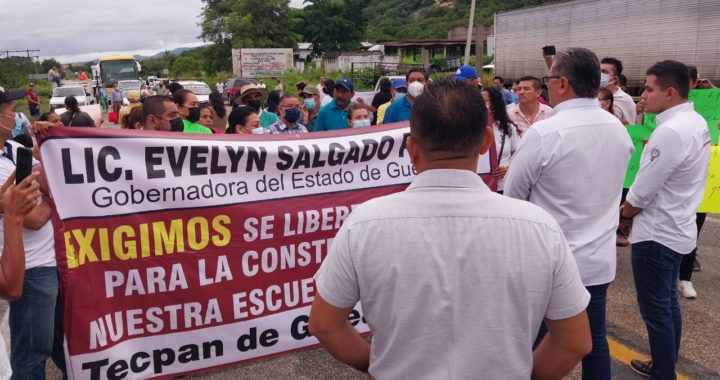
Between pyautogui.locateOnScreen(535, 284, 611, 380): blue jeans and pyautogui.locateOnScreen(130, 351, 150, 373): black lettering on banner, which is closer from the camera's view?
pyautogui.locateOnScreen(535, 284, 611, 380): blue jeans

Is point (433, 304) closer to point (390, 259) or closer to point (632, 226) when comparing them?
point (390, 259)

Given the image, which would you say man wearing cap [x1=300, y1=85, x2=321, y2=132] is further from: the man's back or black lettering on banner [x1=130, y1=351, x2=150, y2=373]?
the man's back

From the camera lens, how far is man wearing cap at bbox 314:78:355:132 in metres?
6.06

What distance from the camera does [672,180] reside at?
286 cm

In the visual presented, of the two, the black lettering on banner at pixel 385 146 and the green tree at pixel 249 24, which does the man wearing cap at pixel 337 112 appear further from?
the green tree at pixel 249 24

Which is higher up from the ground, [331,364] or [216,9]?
[216,9]

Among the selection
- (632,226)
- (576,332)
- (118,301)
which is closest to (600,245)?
(632,226)

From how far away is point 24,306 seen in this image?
99.4 inches

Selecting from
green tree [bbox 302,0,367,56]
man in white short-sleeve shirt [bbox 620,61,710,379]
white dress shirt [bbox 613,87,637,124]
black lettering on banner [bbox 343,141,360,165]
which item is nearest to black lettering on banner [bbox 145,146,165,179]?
black lettering on banner [bbox 343,141,360,165]

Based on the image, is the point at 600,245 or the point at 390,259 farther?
the point at 600,245

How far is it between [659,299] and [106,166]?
305 centimetres

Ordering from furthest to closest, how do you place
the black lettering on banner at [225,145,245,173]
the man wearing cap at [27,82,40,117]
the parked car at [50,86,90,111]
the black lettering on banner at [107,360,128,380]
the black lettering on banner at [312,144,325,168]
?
the parked car at [50,86,90,111]
the man wearing cap at [27,82,40,117]
the black lettering on banner at [312,144,325,168]
the black lettering on banner at [225,145,245,173]
the black lettering on banner at [107,360,128,380]

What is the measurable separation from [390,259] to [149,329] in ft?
7.33

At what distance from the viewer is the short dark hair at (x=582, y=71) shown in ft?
7.84
